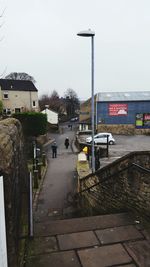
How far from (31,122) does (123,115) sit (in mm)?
15914

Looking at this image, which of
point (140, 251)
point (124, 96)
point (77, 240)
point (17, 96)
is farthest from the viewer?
point (17, 96)

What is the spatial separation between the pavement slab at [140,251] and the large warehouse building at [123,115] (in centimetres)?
2986

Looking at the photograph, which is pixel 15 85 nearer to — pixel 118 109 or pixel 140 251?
pixel 118 109

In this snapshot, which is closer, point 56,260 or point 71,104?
point 56,260

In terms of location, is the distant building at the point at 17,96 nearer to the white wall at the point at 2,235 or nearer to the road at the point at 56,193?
the road at the point at 56,193

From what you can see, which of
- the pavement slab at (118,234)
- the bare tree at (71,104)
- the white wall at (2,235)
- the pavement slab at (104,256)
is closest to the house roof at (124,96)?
the pavement slab at (118,234)

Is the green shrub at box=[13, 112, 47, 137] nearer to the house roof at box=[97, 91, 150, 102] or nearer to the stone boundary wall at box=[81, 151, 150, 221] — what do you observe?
the house roof at box=[97, 91, 150, 102]

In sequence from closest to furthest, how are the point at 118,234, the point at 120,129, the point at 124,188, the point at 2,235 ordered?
the point at 2,235 → the point at 118,234 → the point at 124,188 → the point at 120,129

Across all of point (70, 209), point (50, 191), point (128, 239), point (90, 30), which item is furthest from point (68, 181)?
point (128, 239)

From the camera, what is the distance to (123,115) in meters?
33.7

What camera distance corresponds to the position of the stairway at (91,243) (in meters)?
3.63

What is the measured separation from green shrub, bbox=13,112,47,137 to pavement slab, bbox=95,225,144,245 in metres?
18.7

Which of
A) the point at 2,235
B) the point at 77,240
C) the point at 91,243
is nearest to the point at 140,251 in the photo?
the point at 91,243

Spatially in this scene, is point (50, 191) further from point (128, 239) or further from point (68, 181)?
point (128, 239)
